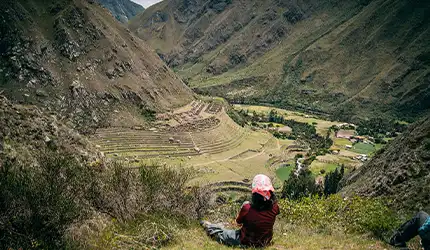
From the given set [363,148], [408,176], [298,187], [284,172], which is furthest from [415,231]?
[363,148]

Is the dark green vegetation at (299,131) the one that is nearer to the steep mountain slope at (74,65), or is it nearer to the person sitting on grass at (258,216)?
the steep mountain slope at (74,65)

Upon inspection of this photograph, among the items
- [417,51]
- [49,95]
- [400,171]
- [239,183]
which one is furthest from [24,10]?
[417,51]

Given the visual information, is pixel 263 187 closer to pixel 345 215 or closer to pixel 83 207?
pixel 83 207

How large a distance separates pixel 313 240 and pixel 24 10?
75.1m

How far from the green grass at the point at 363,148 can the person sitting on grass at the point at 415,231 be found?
334 feet

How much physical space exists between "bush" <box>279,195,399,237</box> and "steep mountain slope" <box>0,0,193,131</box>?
52515 millimetres

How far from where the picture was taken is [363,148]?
357 ft

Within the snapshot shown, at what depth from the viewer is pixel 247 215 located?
8.77 m

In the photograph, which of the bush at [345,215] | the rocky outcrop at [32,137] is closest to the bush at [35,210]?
the rocky outcrop at [32,137]

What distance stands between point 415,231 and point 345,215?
5.64m

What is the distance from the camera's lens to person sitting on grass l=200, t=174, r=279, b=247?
8406mm

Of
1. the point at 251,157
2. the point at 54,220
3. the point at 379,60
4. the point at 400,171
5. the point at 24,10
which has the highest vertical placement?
the point at 24,10

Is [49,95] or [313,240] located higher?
[49,95]

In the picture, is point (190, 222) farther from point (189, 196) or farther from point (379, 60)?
point (379, 60)
